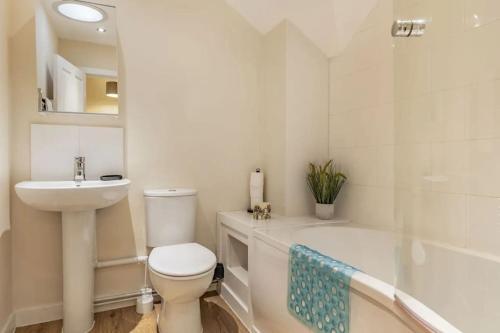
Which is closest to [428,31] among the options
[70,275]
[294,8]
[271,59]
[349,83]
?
[349,83]

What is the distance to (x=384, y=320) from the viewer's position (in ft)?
3.08

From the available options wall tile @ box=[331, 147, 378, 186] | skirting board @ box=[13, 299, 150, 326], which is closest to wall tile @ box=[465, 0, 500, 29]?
wall tile @ box=[331, 147, 378, 186]

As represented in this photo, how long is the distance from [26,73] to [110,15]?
635 mm

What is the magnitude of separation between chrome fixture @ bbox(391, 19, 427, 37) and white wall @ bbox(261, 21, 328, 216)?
0.99 meters

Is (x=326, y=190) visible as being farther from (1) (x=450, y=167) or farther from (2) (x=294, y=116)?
(1) (x=450, y=167)

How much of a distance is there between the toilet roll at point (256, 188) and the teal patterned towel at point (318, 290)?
905 millimetres

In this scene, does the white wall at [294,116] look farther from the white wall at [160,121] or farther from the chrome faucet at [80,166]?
the chrome faucet at [80,166]

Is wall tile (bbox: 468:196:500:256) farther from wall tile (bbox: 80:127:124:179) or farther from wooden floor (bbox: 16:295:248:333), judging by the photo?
wall tile (bbox: 80:127:124:179)

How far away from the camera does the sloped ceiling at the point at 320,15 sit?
1956 mm

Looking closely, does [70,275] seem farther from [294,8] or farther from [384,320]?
[294,8]

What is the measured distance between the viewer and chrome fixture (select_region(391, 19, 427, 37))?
117 centimetres

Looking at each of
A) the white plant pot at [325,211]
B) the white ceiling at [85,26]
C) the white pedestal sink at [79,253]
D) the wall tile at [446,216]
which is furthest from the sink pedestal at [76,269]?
the wall tile at [446,216]

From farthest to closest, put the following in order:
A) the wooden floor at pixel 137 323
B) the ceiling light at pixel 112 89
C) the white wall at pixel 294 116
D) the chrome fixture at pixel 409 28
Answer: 1. the white wall at pixel 294 116
2. the ceiling light at pixel 112 89
3. the wooden floor at pixel 137 323
4. the chrome fixture at pixel 409 28

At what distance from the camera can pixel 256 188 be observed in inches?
90.0
